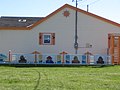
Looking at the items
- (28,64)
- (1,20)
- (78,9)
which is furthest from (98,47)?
(1,20)

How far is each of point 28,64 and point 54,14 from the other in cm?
475

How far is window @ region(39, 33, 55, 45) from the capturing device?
29.0 metres

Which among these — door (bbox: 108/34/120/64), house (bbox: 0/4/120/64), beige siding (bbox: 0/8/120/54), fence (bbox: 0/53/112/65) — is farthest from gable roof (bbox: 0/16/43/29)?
door (bbox: 108/34/120/64)

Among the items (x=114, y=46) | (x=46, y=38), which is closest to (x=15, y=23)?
(x=46, y=38)

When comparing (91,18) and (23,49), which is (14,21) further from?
(91,18)

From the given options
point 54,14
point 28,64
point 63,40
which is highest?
point 54,14

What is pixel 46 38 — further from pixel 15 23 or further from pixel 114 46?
pixel 114 46

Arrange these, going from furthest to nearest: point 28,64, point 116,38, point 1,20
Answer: point 1,20
point 116,38
point 28,64

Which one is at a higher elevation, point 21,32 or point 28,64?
point 21,32

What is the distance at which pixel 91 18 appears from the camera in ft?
95.3

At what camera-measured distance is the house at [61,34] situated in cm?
2897

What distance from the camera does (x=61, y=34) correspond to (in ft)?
95.1

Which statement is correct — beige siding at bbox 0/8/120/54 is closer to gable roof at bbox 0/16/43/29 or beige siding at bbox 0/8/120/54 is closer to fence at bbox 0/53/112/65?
gable roof at bbox 0/16/43/29

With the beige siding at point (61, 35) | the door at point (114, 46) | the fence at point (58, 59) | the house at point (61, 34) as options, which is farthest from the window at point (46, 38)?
the door at point (114, 46)
